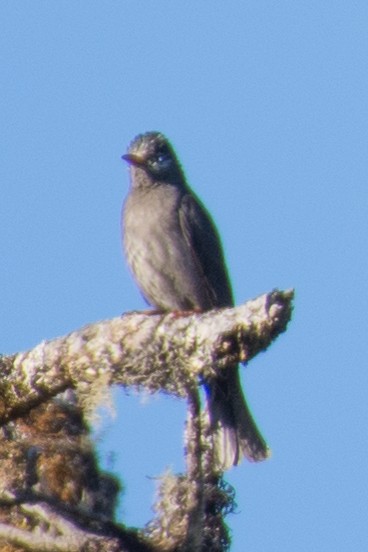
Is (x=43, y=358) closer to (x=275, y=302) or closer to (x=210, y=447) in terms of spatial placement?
(x=210, y=447)

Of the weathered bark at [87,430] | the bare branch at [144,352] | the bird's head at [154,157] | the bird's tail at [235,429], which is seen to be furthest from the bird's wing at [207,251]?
the bare branch at [144,352]

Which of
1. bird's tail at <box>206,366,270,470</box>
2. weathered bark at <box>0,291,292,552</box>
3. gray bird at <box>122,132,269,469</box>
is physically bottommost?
weathered bark at <box>0,291,292,552</box>

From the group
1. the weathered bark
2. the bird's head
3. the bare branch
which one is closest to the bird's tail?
the weathered bark

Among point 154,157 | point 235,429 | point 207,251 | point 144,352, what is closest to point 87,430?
point 144,352

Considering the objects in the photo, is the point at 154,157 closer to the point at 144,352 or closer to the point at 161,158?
the point at 161,158

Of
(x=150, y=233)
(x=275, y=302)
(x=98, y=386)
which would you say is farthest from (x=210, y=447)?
(x=150, y=233)

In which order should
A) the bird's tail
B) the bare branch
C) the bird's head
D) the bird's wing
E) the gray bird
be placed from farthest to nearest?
the bird's head → the bird's wing → the gray bird → the bird's tail → the bare branch

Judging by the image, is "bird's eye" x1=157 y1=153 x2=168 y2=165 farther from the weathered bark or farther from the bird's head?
the weathered bark
